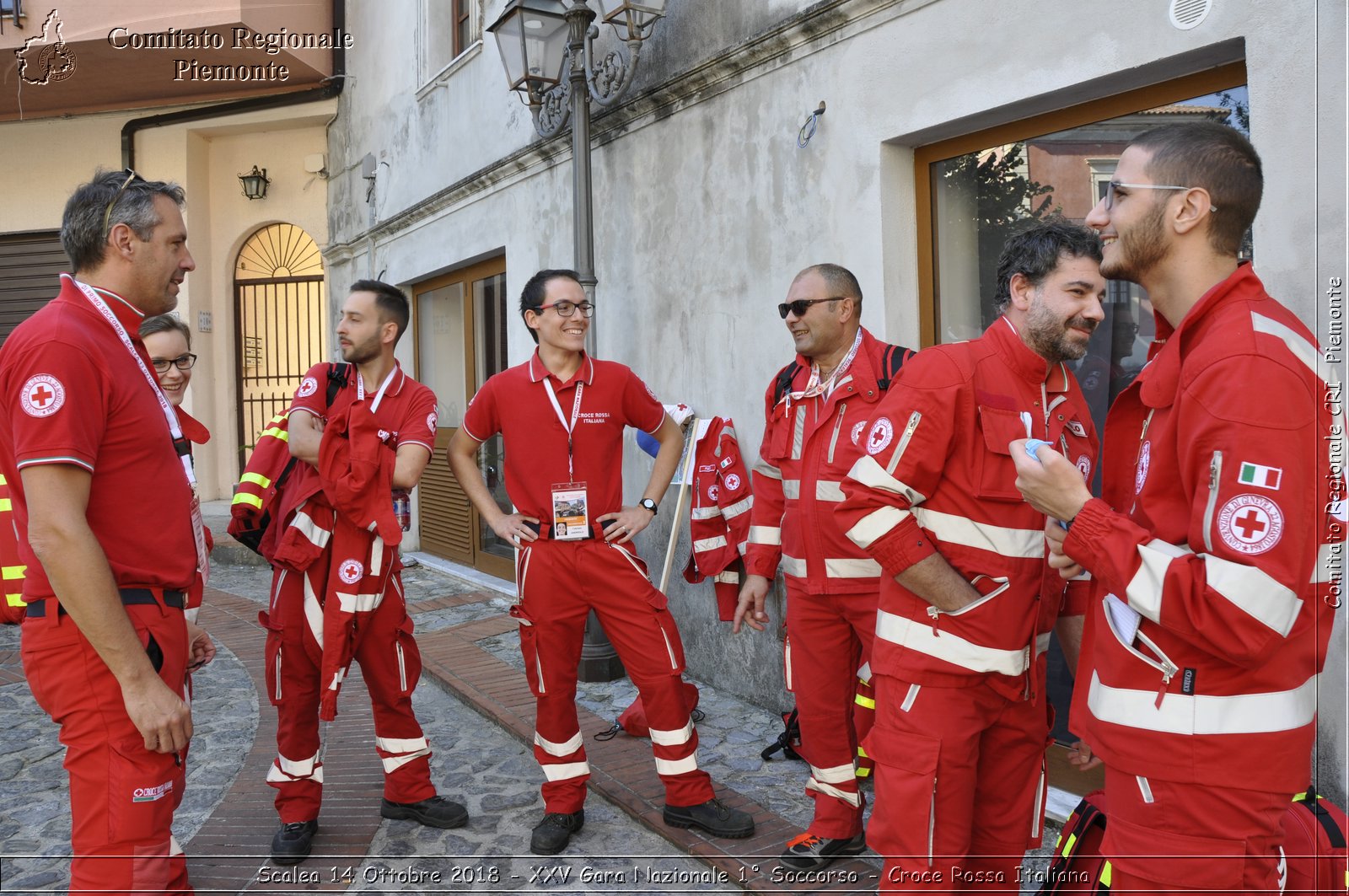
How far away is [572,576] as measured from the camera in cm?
418

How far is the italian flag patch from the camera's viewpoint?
1782 millimetres

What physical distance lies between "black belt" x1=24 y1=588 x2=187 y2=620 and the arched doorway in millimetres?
12970

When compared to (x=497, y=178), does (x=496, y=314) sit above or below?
below

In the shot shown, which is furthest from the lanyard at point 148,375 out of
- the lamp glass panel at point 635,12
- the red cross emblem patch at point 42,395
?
the lamp glass panel at point 635,12

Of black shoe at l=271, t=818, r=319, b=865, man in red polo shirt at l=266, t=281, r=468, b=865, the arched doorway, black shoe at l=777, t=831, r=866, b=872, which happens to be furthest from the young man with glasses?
the arched doorway

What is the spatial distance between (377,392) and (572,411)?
0.84 metres

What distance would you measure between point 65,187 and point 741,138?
13.1m

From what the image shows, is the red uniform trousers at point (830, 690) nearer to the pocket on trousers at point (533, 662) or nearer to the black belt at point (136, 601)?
the pocket on trousers at point (533, 662)

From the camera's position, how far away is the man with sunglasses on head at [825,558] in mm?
3834

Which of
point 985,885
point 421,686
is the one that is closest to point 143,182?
point 985,885

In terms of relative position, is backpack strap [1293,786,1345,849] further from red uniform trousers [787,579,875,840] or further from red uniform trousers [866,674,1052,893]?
red uniform trousers [787,579,875,840]

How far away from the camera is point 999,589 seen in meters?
2.71

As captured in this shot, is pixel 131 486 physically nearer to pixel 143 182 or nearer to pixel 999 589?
pixel 143 182

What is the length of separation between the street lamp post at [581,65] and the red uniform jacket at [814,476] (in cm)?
235
